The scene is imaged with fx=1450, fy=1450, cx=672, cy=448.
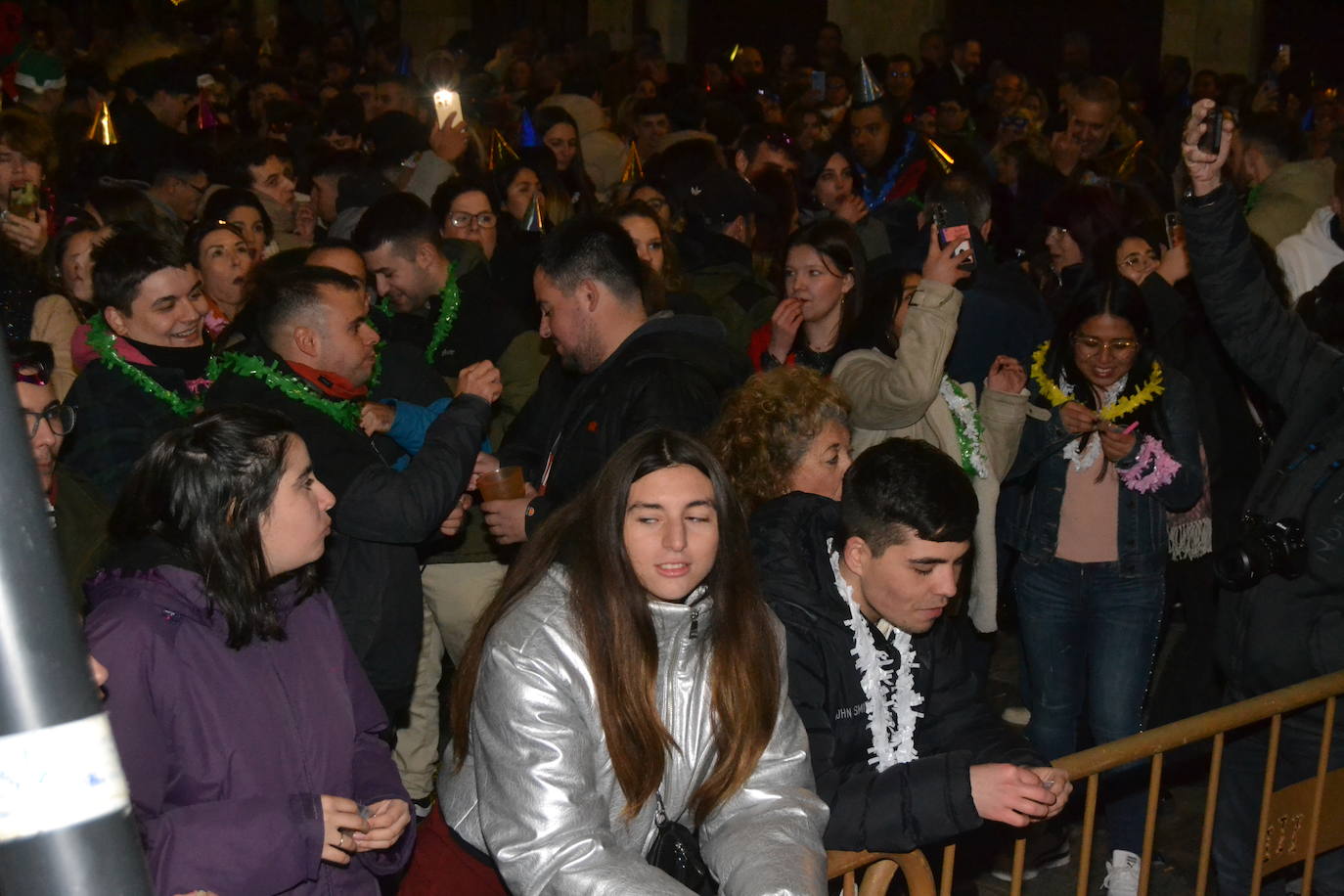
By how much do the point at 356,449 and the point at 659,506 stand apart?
51.0 inches

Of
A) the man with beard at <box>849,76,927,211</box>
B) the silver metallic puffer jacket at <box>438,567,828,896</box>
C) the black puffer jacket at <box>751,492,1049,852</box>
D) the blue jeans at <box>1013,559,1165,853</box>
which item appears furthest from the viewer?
the man with beard at <box>849,76,927,211</box>

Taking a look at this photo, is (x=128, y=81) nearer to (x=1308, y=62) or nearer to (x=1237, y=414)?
(x=1237, y=414)

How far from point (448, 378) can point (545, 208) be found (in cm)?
221

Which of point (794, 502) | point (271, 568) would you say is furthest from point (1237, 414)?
point (271, 568)

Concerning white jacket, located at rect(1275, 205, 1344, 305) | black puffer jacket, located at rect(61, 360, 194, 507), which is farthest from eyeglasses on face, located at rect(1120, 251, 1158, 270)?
black puffer jacket, located at rect(61, 360, 194, 507)

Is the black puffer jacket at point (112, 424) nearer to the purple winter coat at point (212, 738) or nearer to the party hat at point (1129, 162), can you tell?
the purple winter coat at point (212, 738)

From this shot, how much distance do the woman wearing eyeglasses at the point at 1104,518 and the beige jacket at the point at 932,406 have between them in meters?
0.10

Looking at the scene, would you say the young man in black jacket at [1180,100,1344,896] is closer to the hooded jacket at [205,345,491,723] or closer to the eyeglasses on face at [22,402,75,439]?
the hooded jacket at [205,345,491,723]

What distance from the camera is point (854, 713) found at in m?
3.31

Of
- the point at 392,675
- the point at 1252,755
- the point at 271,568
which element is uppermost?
the point at 271,568

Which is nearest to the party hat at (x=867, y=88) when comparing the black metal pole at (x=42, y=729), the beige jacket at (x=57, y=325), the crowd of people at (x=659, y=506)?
the crowd of people at (x=659, y=506)

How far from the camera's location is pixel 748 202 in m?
6.89

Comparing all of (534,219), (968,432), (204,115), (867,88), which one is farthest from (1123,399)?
(867,88)

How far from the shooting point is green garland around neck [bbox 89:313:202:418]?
14.2ft
